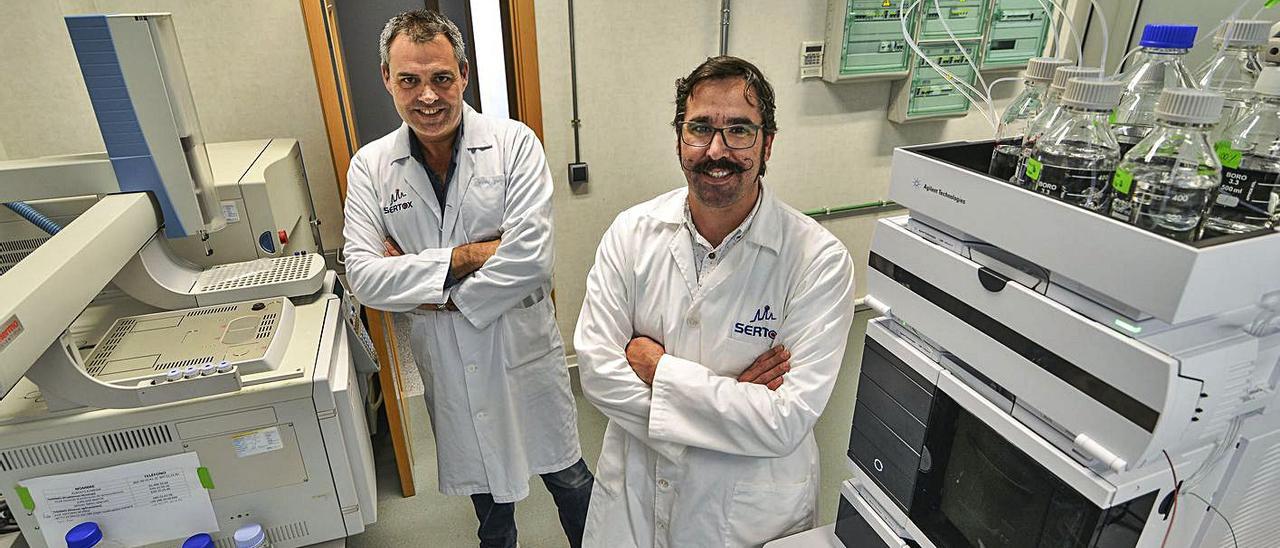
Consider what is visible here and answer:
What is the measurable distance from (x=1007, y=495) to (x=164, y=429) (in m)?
1.37

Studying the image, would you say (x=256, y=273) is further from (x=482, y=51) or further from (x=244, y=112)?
(x=482, y=51)

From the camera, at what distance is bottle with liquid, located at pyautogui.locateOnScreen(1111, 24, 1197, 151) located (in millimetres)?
Answer: 854

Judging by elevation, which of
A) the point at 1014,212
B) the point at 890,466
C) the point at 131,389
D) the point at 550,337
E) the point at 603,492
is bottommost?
the point at 603,492

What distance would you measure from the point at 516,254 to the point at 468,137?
367 mm

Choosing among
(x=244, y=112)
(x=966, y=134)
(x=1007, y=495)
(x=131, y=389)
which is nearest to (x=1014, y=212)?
(x=1007, y=495)

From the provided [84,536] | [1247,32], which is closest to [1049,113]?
[1247,32]

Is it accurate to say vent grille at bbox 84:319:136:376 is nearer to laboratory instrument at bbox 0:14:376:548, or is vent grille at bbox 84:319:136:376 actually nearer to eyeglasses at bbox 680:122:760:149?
laboratory instrument at bbox 0:14:376:548

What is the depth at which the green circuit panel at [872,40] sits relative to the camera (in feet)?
8.69

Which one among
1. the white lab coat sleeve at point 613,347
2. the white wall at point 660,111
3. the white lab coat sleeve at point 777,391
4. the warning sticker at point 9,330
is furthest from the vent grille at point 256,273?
the white wall at point 660,111

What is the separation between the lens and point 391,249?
169cm

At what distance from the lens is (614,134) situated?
262 cm

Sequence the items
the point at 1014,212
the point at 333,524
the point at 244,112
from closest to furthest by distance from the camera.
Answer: the point at 1014,212
the point at 333,524
the point at 244,112

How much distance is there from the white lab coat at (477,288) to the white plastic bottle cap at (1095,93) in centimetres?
117

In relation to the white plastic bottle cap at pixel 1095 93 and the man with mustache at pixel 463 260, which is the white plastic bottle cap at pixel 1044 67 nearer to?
the white plastic bottle cap at pixel 1095 93
